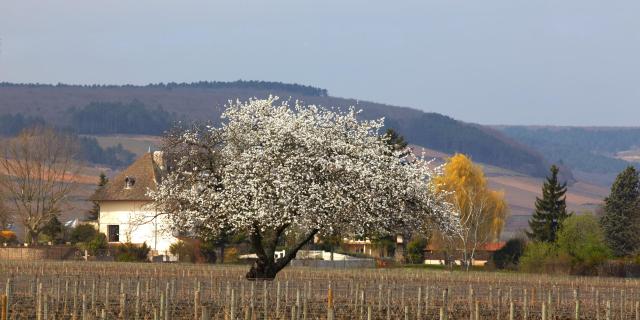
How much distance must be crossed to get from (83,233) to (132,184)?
683cm

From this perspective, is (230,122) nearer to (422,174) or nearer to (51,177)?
(422,174)

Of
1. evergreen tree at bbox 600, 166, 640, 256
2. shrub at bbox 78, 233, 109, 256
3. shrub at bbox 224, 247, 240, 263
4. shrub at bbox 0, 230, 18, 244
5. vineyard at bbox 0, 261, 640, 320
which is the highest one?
evergreen tree at bbox 600, 166, 640, 256

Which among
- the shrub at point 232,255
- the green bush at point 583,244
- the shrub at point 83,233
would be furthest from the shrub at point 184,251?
the green bush at point 583,244

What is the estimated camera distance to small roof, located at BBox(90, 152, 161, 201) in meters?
122

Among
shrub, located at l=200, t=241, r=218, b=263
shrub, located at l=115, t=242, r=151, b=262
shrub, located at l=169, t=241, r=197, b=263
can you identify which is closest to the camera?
shrub, located at l=115, t=242, r=151, b=262

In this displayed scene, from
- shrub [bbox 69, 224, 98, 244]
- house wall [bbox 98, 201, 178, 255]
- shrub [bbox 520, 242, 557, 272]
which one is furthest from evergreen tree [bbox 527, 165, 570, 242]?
shrub [bbox 69, 224, 98, 244]

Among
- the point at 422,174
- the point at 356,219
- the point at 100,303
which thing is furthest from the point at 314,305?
the point at 422,174

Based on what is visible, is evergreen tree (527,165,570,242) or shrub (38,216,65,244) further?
shrub (38,216,65,244)

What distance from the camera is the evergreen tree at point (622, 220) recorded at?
115m

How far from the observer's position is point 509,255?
119 meters

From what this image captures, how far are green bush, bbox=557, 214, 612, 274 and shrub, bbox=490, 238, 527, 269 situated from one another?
4278mm

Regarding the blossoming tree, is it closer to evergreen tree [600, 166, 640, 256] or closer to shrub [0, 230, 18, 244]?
evergreen tree [600, 166, 640, 256]

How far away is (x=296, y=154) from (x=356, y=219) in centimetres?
411

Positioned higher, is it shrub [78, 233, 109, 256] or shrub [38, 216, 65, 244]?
shrub [38, 216, 65, 244]
